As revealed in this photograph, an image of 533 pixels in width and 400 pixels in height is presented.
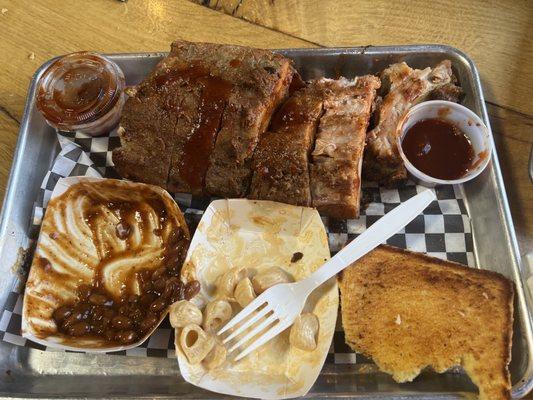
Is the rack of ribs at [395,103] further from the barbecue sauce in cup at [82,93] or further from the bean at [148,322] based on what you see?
the barbecue sauce in cup at [82,93]

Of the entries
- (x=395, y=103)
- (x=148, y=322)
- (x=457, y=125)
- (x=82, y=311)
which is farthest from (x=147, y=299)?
(x=457, y=125)

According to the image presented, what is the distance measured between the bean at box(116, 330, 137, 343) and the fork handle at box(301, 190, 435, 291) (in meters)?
0.83

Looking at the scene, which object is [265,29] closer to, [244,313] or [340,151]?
[340,151]

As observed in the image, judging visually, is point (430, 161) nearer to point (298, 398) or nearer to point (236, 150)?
point (236, 150)

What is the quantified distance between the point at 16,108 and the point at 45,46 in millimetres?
474

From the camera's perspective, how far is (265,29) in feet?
10.1

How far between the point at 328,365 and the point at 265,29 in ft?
6.86

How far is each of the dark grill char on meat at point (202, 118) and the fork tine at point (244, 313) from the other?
0.58 meters

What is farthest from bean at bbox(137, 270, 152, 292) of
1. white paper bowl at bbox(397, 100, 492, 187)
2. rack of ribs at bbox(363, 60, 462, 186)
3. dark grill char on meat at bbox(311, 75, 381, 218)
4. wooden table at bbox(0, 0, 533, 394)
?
white paper bowl at bbox(397, 100, 492, 187)

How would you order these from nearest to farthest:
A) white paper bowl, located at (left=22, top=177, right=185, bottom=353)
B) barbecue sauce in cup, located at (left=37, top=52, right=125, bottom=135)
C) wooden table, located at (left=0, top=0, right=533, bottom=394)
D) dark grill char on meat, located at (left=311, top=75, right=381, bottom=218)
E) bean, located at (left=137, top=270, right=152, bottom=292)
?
white paper bowl, located at (left=22, top=177, right=185, bottom=353) → dark grill char on meat, located at (left=311, top=75, right=381, bottom=218) → bean, located at (left=137, top=270, right=152, bottom=292) → barbecue sauce in cup, located at (left=37, top=52, right=125, bottom=135) → wooden table, located at (left=0, top=0, right=533, bottom=394)

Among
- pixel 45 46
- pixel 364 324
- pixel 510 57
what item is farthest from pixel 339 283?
pixel 45 46

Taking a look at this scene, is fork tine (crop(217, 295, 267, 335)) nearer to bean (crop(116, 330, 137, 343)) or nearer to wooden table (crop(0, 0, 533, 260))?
bean (crop(116, 330, 137, 343))

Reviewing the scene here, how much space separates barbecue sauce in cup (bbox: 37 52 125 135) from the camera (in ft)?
8.59

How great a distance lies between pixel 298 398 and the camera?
210cm
